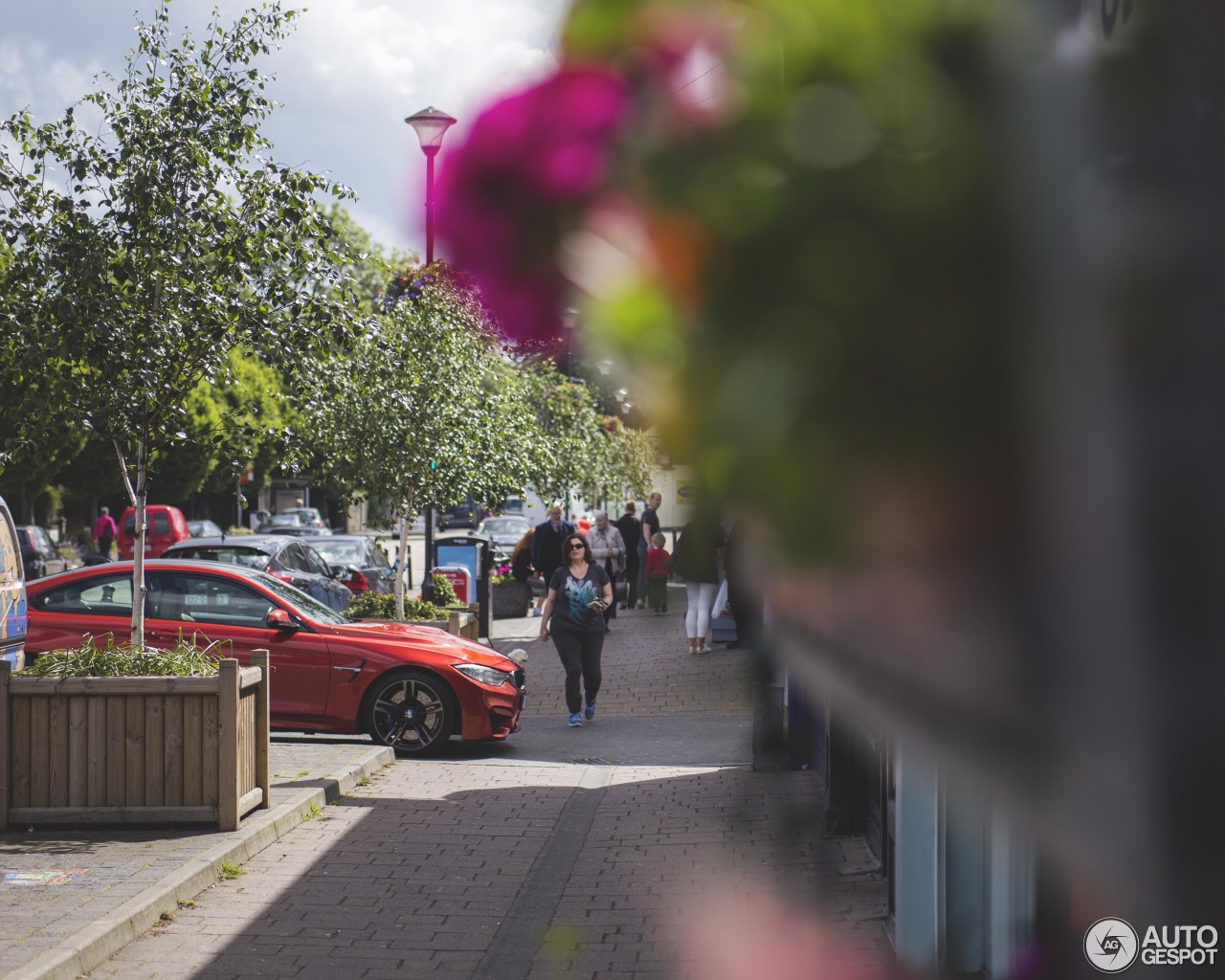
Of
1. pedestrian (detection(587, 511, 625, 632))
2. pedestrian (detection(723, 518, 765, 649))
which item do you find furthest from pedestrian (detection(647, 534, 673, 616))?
pedestrian (detection(587, 511, 625, 632))

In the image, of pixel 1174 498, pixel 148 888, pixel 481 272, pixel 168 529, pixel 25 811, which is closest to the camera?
pixel 1174 498

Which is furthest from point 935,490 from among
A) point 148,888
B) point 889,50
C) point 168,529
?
point 168,529

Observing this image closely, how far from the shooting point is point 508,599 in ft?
77.2

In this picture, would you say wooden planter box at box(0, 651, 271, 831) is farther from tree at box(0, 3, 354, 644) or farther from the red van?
the red van

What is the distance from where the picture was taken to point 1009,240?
0.55m

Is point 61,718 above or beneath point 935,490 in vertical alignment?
beneath

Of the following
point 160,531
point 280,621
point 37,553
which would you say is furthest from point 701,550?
point 37,553

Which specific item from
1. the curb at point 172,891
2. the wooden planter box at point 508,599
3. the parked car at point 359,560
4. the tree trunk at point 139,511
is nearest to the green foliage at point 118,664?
the tree trunk at point 139,511

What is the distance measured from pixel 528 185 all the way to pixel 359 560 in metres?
22.4

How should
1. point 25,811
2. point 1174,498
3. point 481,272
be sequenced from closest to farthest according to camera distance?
point 1174,498 → point 481,272 → point 25,811

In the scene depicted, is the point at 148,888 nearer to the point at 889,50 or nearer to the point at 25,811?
the point at 25,811

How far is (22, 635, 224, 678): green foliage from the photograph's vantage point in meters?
7.96

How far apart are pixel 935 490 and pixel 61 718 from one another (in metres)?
7.96

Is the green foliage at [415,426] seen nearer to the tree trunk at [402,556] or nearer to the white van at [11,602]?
the tree trunk at [402,556]
